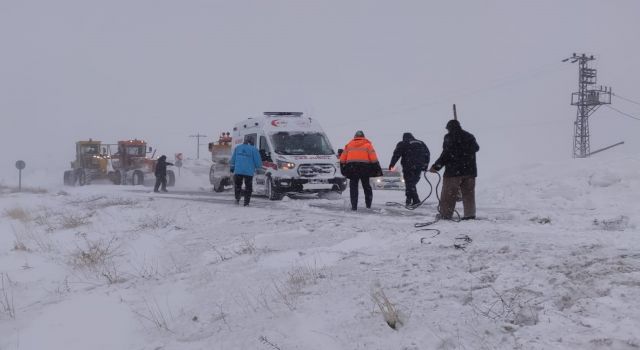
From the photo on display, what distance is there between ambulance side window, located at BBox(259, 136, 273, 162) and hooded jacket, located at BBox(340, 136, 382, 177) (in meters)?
4.45

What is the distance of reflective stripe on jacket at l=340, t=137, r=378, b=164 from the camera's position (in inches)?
479

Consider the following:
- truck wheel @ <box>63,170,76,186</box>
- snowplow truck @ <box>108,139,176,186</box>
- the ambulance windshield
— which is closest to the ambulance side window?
the ambulance windshield

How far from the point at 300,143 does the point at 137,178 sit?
54.3 ft

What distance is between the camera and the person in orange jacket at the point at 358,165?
1212 centimetres

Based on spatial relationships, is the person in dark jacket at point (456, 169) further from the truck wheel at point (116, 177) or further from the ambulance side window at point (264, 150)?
the truck wheel at point (116, 177)

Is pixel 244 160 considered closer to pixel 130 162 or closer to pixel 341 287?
pixel 341 287

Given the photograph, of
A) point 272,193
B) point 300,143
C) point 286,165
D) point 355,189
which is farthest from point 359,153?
point 300,143

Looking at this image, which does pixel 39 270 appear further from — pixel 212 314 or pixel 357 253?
pixel 357 253

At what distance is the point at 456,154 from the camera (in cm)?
890

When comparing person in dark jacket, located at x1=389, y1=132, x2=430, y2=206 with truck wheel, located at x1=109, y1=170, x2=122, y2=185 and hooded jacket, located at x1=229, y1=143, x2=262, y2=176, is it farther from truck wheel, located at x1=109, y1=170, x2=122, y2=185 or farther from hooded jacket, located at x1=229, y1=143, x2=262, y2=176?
truck wheel, located at x1=109, y1=170, x2=122, y2=185

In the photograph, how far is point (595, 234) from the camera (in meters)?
6.59

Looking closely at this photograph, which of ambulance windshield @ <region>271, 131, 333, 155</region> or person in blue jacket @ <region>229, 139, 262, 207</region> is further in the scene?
ambulance windshield @ <region>271, 131, 333, 155</region>

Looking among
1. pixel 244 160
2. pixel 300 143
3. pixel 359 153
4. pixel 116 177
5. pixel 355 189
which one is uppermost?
pixel 300 143

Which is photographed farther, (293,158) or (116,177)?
(116,177)
